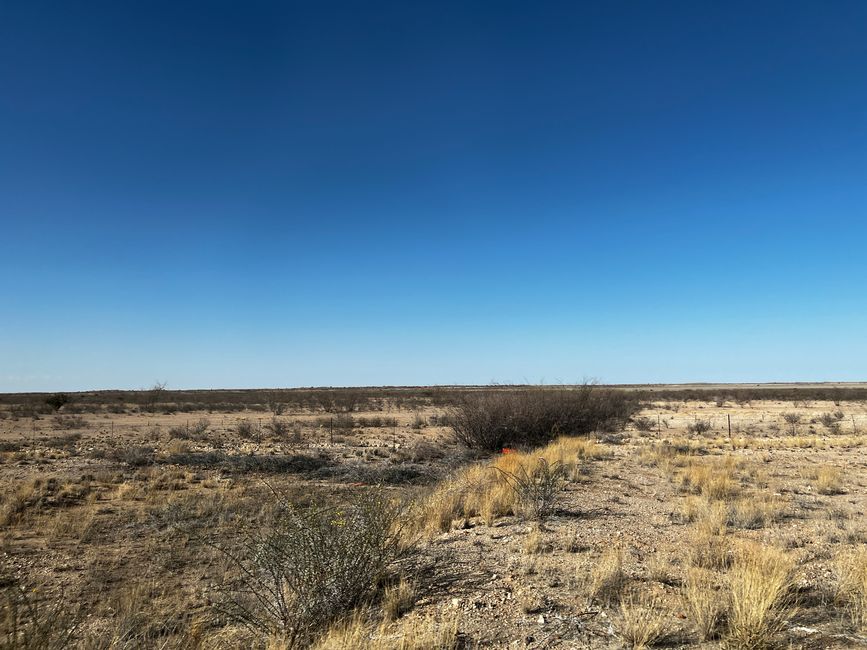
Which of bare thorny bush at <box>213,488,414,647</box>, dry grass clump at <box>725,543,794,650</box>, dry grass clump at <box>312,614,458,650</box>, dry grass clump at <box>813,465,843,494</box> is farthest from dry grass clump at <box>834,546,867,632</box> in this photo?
dry grass clump at <box>813,465,843,494</box>

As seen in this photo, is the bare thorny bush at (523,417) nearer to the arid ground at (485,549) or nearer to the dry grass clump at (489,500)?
the arid ground at (485,549)

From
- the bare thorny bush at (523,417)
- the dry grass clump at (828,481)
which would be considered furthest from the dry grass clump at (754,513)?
the bare thorny bush at (523,417)

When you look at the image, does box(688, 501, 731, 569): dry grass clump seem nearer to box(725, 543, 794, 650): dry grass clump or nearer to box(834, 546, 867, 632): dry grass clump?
box(725, 543, 794, 650): dry grass clump

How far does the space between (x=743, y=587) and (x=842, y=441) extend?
2340 cm

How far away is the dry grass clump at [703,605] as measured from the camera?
485 centimetres

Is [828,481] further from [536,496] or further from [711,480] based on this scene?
[536,496]

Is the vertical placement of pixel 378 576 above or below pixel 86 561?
above

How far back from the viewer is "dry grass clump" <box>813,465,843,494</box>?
12.8m

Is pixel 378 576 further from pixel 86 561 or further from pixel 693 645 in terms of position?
pixel 86 561

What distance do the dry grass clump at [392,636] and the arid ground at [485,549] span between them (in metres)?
0.03

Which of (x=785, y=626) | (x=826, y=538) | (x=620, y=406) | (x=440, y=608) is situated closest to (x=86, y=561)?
(x=440, y=608)

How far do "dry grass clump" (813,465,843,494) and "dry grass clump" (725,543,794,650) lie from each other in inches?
332

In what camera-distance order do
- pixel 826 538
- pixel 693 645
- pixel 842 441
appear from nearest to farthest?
pixel 693 645 → pixel 826 538 → pixel 842 441

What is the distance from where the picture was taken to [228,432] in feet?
107
